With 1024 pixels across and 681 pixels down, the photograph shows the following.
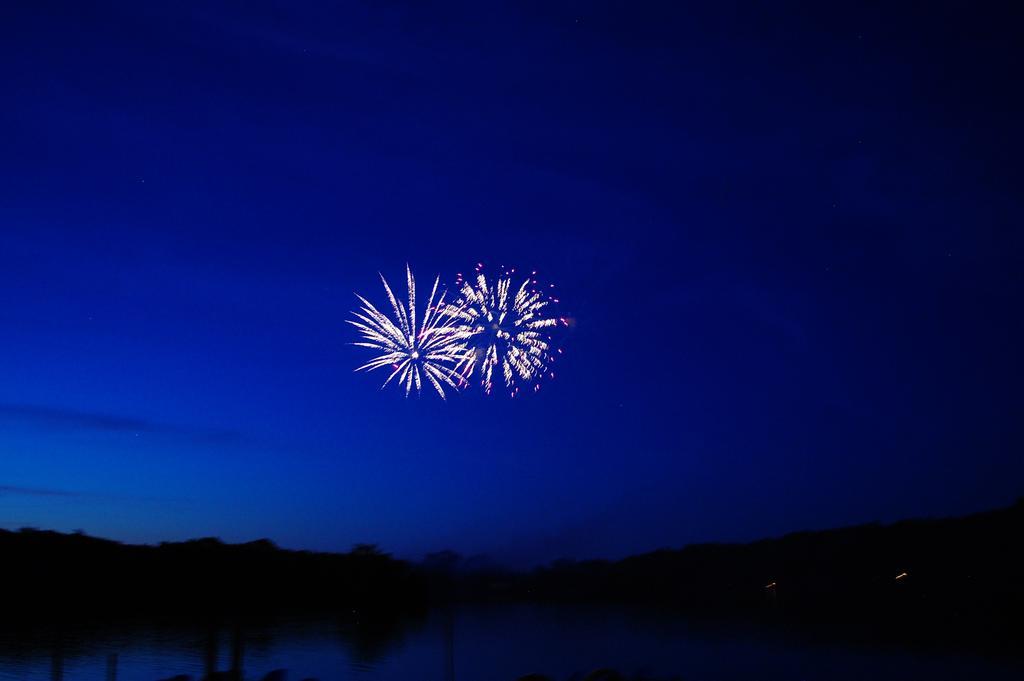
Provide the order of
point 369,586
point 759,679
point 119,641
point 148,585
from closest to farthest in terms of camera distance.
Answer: point 759,679 < point 119,641 < point 148,585 < point 369,586

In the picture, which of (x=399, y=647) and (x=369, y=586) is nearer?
(x=399, y=647)

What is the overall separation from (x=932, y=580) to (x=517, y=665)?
5251cm

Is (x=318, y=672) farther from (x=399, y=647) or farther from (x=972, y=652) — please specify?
(x=972, y=652)

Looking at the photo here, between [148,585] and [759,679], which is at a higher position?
[148,585]

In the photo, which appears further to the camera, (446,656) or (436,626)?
(436,626)

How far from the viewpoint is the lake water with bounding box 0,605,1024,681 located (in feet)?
76.3

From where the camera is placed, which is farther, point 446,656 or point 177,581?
point 177,581

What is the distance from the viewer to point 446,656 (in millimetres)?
30281

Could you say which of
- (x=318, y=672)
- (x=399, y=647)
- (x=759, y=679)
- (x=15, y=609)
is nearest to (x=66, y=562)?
(x=15, y=609)

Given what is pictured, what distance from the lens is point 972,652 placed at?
30.2m

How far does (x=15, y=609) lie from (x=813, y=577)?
209 ft

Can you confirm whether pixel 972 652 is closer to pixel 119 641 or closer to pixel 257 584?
pixel 119 641

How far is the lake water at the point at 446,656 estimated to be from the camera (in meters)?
23.3

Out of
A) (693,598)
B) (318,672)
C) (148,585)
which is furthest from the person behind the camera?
(693,598)
